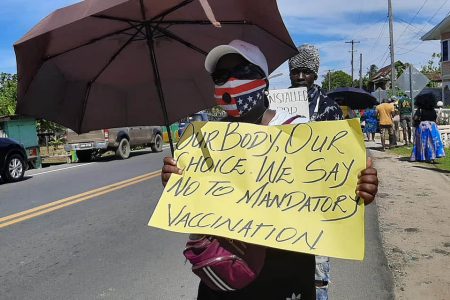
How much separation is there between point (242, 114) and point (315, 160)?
14.4 inches

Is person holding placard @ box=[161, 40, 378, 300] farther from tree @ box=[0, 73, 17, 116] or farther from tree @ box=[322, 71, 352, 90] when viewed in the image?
tree @ box=[322, 71, 352, 90]

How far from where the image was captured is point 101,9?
1846mm

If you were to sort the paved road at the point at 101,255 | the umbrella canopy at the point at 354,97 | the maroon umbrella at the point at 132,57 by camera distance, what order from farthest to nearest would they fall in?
the umbrella canopy at the point at 354,97
the paved road at the point at 101,255
the maroon umbrella at the point at 132,57

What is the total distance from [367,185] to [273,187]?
35 centimetres

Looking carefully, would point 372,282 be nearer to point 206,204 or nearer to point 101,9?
point 206,204

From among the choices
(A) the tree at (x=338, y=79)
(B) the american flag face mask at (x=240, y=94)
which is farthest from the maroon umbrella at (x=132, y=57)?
(A) the tree at (x=338, y=79)

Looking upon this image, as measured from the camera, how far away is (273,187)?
73.7 inches

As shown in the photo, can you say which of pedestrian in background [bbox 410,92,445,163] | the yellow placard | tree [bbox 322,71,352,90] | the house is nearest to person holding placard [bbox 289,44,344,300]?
the yellow placard

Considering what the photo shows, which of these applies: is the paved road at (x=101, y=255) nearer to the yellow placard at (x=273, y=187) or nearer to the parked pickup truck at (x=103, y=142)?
the yellow placard at (x=273, y=187)

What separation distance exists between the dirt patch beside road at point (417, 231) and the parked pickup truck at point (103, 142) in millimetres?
10871

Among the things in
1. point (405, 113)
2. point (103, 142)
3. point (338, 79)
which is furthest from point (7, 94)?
point (338, 79)

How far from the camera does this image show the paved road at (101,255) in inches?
177

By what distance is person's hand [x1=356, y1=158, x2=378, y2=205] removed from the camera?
1819mm

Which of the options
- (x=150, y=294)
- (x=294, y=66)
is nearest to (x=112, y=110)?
(x=294, y=66)
